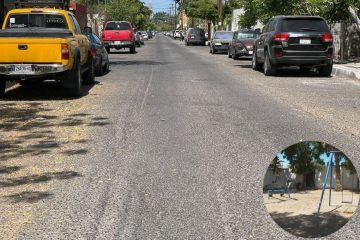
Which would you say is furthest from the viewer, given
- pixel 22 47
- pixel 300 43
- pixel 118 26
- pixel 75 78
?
pixel 118 26

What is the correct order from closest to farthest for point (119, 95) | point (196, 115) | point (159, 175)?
point (159, 175) → point (196, 115) → point (119, 95)

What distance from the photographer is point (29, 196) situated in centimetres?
496

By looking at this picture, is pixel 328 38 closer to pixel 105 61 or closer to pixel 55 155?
pixel 105 61

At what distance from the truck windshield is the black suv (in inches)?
264

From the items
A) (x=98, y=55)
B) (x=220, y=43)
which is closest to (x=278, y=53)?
(x=98, y=55)

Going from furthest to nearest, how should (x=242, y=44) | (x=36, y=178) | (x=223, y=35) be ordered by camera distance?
(x=223, y=35) → (x=242, y=44) → (x=36, y=178)

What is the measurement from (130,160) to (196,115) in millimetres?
3354

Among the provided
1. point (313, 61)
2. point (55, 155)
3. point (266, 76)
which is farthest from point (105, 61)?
point (55, 155)

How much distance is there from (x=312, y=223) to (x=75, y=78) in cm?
967

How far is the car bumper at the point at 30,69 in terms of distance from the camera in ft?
36.0

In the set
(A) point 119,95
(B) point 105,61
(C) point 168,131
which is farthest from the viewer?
(B) point 105,61

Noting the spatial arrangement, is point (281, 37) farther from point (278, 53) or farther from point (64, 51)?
point (64, 51)

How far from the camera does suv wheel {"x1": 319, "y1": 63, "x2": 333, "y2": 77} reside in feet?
57.1

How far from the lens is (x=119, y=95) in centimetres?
1238
